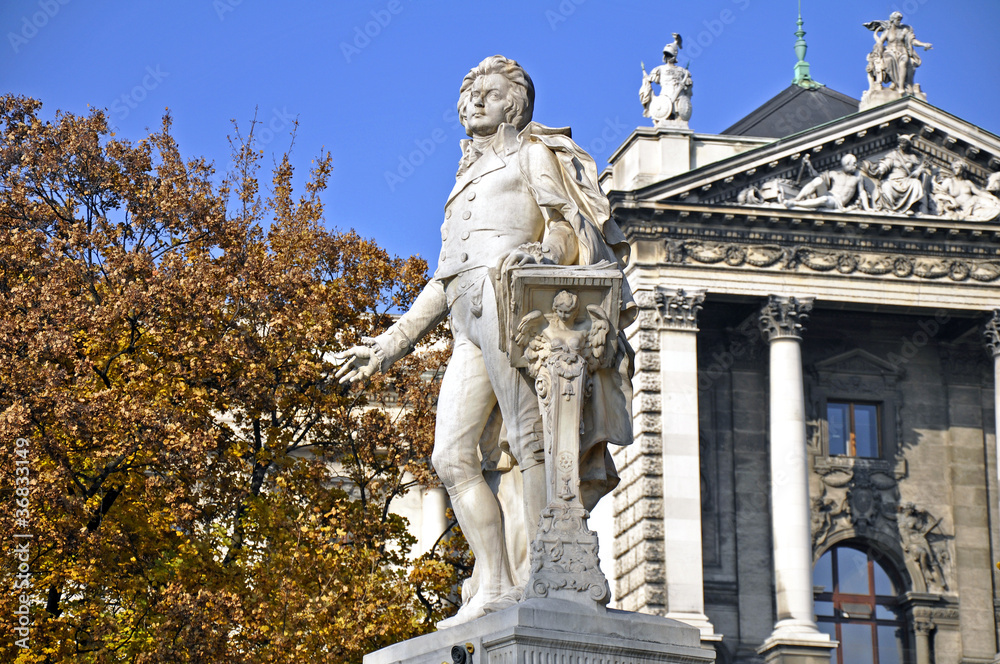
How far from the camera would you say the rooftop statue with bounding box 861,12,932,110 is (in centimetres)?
3825

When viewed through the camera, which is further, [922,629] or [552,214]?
[922,629]

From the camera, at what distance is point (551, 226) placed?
8.06 meters

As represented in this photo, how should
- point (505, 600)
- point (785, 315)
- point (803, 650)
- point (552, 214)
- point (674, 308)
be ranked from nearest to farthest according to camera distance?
point (505, 600) → point (552, 214) → point (803, 650) → point (674, 308) → point (785, 315)

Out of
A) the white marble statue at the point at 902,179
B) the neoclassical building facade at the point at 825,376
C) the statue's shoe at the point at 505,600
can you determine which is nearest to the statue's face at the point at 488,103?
the statue's shoe at the point at 505,600

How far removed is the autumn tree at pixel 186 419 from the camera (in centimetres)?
1912

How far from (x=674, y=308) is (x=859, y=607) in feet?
27.3

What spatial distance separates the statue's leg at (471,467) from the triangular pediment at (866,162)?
93.9 feet

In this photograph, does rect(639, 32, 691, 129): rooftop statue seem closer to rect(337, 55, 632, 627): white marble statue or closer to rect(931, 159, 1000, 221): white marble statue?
rect(931, 159, 1000, 221): white marble statue

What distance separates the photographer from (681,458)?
3500 centimetres

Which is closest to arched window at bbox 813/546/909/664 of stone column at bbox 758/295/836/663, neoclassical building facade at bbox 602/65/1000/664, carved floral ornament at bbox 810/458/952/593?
neoclassical building facade at bbox 602/65/1000/664

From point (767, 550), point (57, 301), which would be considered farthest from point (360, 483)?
point (767, 550)

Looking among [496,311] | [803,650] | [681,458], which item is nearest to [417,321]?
[496,311]

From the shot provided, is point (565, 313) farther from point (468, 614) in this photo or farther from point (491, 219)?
point (468, 614)

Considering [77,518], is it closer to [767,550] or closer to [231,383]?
[231,383]
